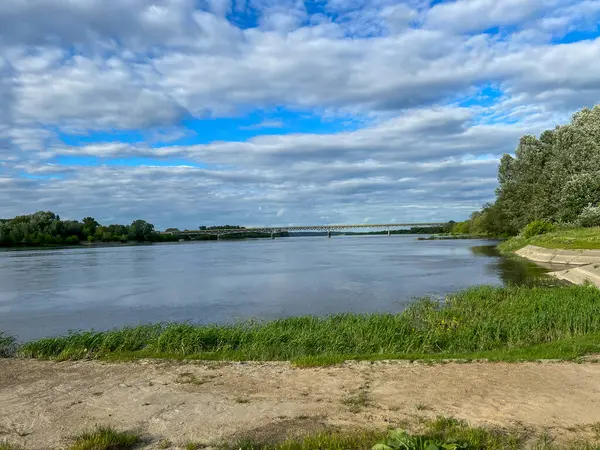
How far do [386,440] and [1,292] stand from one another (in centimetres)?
3121

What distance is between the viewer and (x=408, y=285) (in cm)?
2812

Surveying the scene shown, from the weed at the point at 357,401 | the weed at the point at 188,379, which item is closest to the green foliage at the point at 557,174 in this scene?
the weed at the point at 357,401

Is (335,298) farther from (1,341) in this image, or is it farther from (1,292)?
(1,292)

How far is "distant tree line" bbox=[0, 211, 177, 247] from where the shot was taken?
113m

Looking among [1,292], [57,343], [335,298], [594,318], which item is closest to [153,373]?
[57,343]

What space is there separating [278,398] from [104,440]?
2682 millimetres

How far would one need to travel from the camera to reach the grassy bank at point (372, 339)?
11094 millimetres

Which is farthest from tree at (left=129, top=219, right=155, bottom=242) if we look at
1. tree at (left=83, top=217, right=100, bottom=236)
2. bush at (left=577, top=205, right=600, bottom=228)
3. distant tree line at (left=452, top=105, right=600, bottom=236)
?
bush at (left=577, top=205, right=600, bottom=228)

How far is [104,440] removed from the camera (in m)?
5.97

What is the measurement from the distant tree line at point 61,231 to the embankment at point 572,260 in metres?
104

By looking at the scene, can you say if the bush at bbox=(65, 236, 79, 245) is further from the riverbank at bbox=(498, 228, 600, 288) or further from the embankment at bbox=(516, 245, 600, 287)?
the embankment at bbox=(516, 245, 600, 287)

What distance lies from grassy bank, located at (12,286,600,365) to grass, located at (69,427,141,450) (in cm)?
441

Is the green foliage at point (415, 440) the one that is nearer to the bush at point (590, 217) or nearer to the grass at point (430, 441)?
the grass at point (430, 441)

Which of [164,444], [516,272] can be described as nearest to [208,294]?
[516,272]
